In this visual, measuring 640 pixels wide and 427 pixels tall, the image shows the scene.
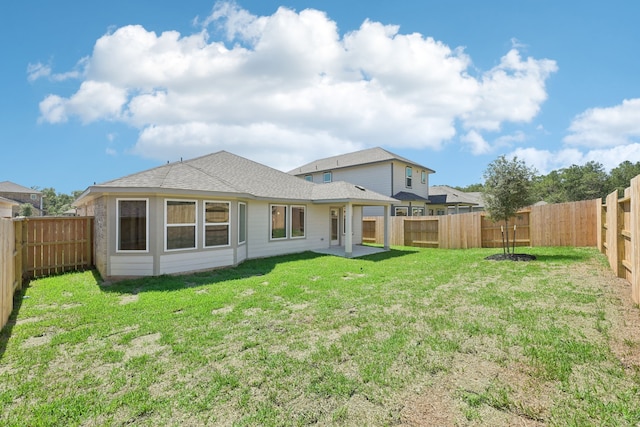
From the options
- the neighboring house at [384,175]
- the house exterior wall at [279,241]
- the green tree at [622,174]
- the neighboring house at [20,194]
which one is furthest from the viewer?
the green tree at [622,174]

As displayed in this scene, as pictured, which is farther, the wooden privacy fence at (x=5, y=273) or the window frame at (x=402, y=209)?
the window frame at (x=402, y=209)

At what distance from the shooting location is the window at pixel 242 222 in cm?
1124

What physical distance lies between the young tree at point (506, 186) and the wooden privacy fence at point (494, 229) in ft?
3.06

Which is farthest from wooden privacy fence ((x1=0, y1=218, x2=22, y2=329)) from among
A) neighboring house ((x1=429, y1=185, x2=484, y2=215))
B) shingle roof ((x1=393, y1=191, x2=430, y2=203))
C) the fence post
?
neighboring house ((x1=429, y1=185, x2=484, y2=215))

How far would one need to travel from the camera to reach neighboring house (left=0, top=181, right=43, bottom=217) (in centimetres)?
4319

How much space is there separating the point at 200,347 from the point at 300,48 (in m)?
9.28

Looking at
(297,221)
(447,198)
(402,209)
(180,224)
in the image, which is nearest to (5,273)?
(180,224)

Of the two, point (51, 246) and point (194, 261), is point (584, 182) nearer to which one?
point (194, 261)

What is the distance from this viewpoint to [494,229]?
49.1 ft

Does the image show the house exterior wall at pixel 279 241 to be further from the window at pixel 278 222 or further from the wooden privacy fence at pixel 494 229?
the wooden privacy fence at pixel 494 229

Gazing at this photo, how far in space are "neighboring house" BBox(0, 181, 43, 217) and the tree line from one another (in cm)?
7191

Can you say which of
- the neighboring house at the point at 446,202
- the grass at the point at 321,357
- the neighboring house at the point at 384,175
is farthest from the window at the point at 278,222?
the neighboring house at the point at 446,202

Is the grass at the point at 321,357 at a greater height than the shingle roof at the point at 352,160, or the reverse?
the shingle roof at the point at 352,160

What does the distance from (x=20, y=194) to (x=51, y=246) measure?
52.2 m
